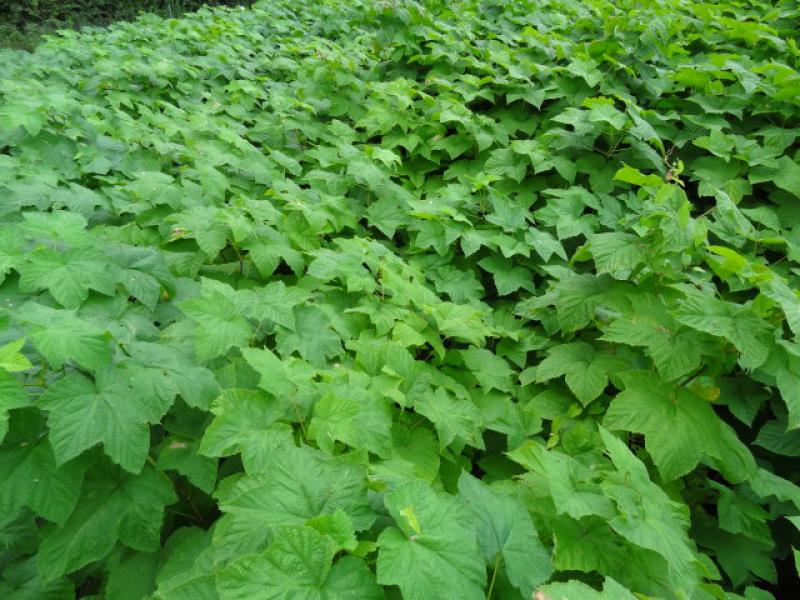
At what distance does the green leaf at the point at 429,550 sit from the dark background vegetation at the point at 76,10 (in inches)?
493

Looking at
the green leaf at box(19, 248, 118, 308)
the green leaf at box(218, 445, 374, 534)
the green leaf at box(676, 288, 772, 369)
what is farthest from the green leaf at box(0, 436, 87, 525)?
the green leaf at box(676, 288, 772, 369)

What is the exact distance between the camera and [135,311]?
2.21m

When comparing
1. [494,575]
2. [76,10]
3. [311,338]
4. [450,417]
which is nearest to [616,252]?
[450,417]

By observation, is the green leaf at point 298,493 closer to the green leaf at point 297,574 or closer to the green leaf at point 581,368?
the green leaf at point 297,574

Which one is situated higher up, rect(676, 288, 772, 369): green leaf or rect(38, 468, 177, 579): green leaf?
rect(676, 288, 772, 369): green leaf

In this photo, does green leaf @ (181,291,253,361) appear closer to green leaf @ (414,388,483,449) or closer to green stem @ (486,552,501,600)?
green leaf @ (414,388,483,449)

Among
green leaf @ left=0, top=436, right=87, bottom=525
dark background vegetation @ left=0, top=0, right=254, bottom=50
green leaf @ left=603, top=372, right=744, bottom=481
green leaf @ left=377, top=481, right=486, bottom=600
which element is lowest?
dark background vegetation @ left=0, top=0, right=254, bottom=50

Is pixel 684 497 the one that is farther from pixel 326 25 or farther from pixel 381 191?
pixel 326 25

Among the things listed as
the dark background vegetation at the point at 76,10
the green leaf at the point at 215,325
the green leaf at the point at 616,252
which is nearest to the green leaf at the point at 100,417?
the green leaf at the point at 215,325

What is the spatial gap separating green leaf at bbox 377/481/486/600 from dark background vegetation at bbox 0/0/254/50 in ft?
41.1

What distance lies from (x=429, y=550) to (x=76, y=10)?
1447 cm

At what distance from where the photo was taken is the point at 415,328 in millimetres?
2562

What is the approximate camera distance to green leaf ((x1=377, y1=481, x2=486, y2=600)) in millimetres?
1119

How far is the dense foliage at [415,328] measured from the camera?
1.39m
